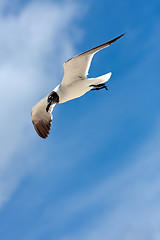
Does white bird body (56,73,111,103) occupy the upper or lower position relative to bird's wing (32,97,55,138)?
lower

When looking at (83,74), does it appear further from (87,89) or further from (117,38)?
(117,38)

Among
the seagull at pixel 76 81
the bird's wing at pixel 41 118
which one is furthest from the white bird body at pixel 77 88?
the bird's wing at pixel 41 118

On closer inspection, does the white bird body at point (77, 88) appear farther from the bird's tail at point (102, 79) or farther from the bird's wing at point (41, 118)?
the bird's wing at point (41, 118)

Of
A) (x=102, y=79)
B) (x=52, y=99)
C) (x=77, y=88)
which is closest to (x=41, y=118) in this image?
(x=52, y=99)

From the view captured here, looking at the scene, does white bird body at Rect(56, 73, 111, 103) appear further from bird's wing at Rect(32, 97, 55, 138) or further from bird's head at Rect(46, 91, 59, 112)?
bird's wing at Rect(32, 97, 55, 138)

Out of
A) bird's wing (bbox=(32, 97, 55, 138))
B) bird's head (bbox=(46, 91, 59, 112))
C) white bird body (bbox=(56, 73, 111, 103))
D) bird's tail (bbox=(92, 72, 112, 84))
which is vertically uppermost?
bird's wing (bbox=(32, 97, 55, 138))

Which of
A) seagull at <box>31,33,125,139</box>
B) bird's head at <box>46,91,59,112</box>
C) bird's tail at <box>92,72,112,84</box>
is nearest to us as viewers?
seagull at <box>31,33,125,139</box>

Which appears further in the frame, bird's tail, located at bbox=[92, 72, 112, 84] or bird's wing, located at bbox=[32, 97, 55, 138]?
bird's wing, located at bbox=[32, 97, 55, 138]

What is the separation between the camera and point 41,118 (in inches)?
492

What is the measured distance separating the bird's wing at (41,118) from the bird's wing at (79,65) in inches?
62.9

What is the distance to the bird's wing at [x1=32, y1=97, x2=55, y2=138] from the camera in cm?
1226

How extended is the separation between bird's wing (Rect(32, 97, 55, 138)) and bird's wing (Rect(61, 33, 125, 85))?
1.60 meters

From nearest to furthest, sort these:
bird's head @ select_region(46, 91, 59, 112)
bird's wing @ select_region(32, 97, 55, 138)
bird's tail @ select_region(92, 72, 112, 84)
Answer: bird's tail @ select_region(92, 72, 112, 84) < bird's head @ select_region(46, 91, 59, 112) < bird's wing @ select_region(32, 97, 55, 138)

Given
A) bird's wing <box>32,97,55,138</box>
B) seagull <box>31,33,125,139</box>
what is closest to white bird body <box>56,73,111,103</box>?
seagull <box>31,33,125,139</box>
